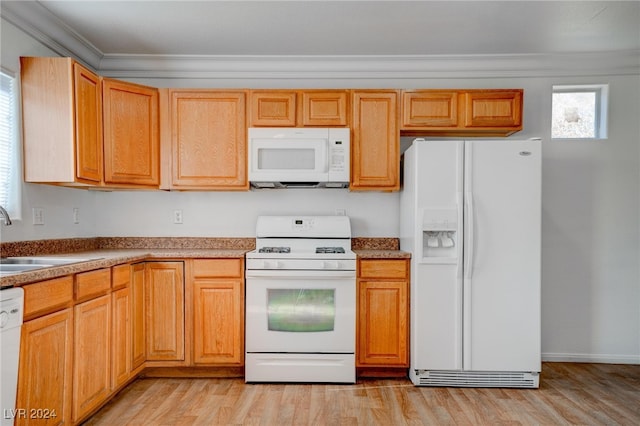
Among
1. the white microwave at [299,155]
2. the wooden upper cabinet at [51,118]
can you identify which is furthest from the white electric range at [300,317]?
the wooden upper cabinet at [51,118]

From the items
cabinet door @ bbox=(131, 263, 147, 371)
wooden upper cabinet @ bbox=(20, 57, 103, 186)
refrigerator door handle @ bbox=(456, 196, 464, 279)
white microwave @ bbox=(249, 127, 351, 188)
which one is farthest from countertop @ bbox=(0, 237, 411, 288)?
white microwave @ bbox=(249, 127, 351, 188)

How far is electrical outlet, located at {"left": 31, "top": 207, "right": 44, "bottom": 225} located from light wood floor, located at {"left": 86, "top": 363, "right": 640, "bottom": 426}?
1276 millimetres

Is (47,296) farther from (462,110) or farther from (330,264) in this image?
(462,110)

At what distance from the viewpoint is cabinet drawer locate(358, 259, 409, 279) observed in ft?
9.16

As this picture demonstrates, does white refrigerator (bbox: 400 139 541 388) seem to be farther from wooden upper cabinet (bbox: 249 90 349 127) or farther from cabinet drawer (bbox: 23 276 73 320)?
cabinet drawer (bbox: 23 276 73 320)

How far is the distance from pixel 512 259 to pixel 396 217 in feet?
3.20

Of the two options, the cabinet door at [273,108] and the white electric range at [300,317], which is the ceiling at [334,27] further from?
the white electric range at [300,317]

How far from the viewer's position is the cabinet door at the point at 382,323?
110 inches

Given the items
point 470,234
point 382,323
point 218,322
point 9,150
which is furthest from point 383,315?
point 9,150

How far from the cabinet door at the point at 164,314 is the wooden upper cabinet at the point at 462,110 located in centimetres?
213

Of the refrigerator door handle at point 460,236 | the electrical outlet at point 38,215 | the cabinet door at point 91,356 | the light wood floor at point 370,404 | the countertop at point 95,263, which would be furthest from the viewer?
the refrigerator door handle at point 460,236

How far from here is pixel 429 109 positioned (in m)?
2.96

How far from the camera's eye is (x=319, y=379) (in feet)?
8.86

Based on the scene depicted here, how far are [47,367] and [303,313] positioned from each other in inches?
58.9
